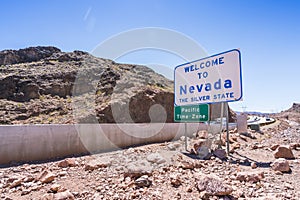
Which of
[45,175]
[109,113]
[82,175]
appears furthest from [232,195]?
[109,113]

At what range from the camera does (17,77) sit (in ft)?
72.1

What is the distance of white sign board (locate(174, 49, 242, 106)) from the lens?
6097mm

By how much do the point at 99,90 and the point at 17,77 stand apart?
8373 millimetres

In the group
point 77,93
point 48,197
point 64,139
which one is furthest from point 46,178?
point 77,93

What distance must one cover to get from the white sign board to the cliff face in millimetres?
10343

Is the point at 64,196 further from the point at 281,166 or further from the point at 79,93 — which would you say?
the point at 79,93

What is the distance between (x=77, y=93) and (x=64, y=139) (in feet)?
52.1

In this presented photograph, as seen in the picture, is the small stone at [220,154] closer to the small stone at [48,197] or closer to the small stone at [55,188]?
the small stone at [55,188]

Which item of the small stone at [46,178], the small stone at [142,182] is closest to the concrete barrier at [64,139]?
the small stone at [46,178]

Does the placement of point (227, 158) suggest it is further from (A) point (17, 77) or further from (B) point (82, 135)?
(A) point (17, 77)

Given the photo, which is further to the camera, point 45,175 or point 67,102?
point 67,102

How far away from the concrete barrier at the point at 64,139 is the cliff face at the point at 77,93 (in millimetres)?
8250

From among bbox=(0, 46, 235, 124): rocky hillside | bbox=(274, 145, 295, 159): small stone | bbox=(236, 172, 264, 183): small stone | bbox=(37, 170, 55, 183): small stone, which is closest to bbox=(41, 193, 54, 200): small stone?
bbox=(37, 170, 55, 183): small stone

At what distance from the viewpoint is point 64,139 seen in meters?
6.87
